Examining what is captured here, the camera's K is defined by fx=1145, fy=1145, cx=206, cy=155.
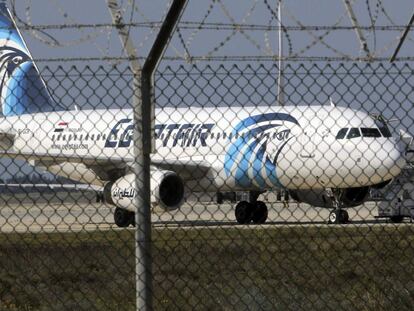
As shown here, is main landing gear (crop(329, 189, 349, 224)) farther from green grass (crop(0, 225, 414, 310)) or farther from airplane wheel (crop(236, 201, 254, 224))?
green grass (crop(0, 225, 414, 310))

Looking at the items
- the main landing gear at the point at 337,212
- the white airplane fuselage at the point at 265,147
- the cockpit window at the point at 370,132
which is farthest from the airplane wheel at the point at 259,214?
the cockpit window at the point at 370,132

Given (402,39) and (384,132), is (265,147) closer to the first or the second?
(384,132)

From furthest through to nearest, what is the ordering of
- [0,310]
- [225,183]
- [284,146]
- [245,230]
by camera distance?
1. [225,183]
2. [284,146]
3. [245,230]
4. [0,310]

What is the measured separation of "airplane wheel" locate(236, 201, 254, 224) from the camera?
31.1 metres

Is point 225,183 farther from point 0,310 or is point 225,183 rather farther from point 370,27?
point 370,27

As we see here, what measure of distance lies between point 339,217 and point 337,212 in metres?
0.36

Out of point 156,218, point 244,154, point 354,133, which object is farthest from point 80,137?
A: point 354,133

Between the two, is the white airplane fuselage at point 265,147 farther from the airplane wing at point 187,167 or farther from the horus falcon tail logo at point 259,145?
the airplane wing at point 187,167

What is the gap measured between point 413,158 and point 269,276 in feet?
88.4

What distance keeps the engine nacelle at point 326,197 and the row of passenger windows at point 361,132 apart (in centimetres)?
302

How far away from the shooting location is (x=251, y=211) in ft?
104

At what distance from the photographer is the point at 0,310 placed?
10.8 meters

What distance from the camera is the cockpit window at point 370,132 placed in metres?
27.8

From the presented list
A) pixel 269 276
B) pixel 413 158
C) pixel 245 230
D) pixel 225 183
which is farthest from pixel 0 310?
pixel 413 158
